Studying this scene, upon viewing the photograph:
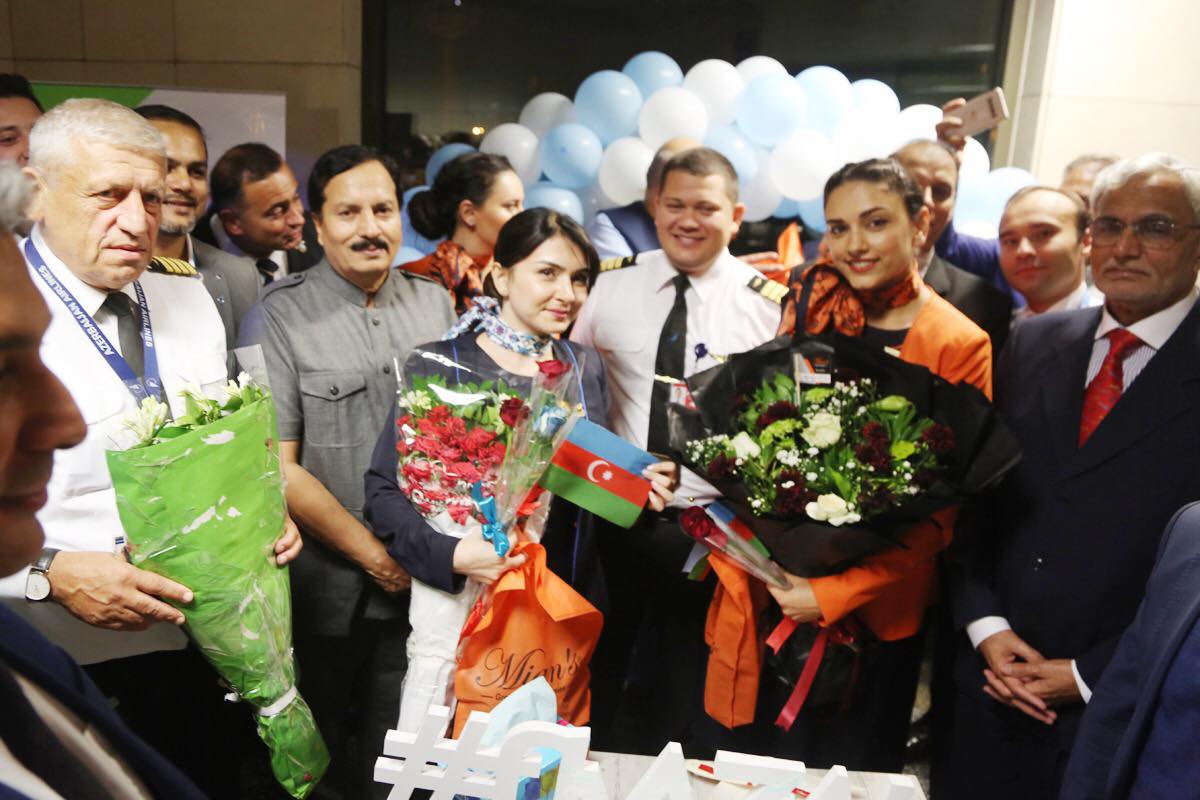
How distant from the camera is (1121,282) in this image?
1958 mm

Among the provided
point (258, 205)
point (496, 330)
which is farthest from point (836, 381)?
point (258, 205)

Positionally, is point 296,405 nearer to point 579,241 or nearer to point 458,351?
point 458,351

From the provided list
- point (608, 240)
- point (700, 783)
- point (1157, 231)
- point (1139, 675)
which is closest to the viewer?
point (1139, 675)

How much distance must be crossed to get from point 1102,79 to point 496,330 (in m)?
3.54

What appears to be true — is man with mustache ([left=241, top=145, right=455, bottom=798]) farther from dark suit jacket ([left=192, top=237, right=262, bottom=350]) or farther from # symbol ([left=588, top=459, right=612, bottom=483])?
# symbol ([left=588, top=459, right=612, bottom=483])

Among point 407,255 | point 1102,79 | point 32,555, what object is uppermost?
point 1102,79

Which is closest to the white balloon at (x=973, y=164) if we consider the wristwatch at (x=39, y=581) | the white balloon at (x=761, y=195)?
the white balloon at (x=761, y=195)

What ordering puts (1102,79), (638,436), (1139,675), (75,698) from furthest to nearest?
(1102,79) < (638,436) < (1139,675) < (75,698)

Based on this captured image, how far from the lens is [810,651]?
197 cm

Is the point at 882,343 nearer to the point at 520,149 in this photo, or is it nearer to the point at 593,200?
the point at 593,200

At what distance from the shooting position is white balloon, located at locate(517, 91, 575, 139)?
12.8ft

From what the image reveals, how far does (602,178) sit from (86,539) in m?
2.49

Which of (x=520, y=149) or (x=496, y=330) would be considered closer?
(x=496, y=330)

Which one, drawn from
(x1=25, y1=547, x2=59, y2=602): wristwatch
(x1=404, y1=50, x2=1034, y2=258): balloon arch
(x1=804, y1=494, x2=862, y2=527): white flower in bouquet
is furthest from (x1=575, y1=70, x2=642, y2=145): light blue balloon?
(x1=25, y1=547, x2=59, y2=602): wristwatch
